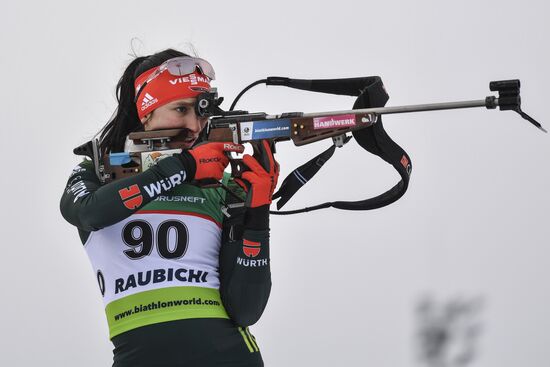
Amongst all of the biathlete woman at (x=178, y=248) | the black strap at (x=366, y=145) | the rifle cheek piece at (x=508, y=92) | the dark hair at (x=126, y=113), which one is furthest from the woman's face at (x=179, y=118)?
the rifle cheek piece at (x=508, y=92)

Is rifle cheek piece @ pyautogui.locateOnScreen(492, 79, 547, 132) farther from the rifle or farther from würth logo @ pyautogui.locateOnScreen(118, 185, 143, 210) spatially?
würth logo @ pyautogui.locateOnScreen(118, 185, 143, 210)

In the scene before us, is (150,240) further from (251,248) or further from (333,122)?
(333,122)

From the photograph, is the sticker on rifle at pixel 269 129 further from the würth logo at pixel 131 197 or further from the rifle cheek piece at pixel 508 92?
the rifle cheek piece at pixel 508 92

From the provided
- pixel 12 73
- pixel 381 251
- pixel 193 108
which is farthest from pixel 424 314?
pixel 12 73

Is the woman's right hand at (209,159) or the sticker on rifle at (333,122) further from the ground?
the sticker on rifle at (333,122)

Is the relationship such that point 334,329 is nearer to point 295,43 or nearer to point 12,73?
point 295,43

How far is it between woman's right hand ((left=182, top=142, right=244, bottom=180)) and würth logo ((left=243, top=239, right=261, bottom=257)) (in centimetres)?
16

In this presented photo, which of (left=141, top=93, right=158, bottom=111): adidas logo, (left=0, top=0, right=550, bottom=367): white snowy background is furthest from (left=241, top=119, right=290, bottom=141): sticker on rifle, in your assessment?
(left=0, top=0, right=550, bottom=367): white snowy background

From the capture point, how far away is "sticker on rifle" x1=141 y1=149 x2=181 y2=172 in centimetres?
253

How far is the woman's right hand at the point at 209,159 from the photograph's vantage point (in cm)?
244

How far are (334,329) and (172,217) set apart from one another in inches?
47.2

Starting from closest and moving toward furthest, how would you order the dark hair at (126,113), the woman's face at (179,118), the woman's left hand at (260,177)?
the woman's left hand at (260,177) → the woman's face at (179,118) → the dark hair at (126,113)

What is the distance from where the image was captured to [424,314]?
11.7ft

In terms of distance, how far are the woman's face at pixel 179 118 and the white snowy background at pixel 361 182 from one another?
0.82 m
